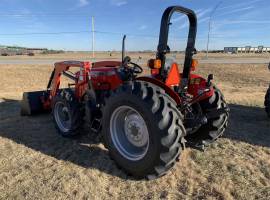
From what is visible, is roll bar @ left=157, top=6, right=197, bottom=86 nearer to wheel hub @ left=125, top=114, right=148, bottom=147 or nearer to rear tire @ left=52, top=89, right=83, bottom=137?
wheel hub @ left=125, top=114, right=148, bottom=147

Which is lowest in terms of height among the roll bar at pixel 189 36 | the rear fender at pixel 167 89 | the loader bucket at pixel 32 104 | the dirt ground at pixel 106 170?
the dirt ground at pixel 106 170

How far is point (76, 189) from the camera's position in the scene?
382 cm

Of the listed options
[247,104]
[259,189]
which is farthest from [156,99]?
[247,104]

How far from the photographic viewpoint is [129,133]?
433 centimetres

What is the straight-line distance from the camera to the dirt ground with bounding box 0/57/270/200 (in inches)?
148

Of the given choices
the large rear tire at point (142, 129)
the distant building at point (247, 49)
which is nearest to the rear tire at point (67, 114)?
the large rear tire at point (142, 129)

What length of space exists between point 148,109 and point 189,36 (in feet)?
5.43

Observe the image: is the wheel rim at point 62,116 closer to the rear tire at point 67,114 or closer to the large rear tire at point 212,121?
the rear tire at point 67,114

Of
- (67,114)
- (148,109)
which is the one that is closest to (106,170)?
(148,109)

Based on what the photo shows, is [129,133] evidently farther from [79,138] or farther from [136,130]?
[79,138]

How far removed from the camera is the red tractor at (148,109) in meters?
3.64

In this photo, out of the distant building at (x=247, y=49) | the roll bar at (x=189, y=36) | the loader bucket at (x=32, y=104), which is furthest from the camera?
the distant building at (x=247, y=49)

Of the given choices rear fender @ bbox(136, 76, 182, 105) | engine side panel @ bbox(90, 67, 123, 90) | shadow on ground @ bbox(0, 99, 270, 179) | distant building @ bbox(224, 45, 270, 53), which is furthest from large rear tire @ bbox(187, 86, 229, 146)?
distant building @ bbox(224, 45, 270, 53)

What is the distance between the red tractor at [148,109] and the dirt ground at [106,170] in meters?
0.25
